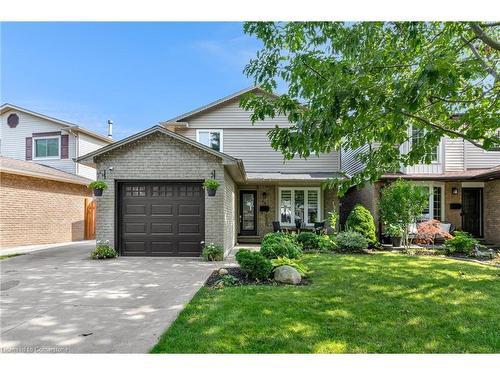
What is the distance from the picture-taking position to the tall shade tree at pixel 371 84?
400cm

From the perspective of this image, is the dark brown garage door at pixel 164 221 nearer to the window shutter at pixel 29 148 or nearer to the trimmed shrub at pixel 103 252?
the trimmed shrub at pixel 103 252

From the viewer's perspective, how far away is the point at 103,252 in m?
9.94

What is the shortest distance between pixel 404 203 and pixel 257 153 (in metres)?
7.23

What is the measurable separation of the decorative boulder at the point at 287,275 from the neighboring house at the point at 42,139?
1512 centimetres

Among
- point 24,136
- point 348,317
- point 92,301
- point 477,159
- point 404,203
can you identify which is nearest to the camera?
point 348,317

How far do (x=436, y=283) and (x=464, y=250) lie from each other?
18.5 ft

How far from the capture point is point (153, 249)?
10484 mm

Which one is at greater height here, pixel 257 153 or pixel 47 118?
pixel 47 118

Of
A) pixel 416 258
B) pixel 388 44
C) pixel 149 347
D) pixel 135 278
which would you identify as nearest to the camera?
pixel 149 347

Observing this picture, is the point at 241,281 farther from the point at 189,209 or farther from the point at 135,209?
the point at 135,209

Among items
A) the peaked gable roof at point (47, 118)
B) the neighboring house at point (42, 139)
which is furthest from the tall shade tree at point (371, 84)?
the neighboring house at point (42, 139)

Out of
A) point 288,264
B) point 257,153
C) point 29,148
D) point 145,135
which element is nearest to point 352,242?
point 288,264
